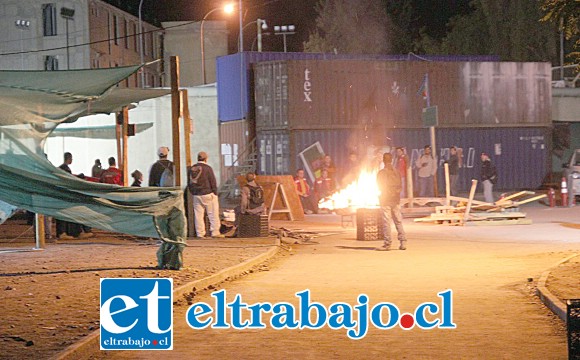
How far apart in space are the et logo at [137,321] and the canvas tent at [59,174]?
10.3ft

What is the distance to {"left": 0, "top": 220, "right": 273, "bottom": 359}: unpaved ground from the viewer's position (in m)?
9.92

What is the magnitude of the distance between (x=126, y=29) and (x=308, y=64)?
43.2 metres

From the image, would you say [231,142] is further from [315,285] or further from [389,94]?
[315,285]

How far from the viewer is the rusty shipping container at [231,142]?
132 feet

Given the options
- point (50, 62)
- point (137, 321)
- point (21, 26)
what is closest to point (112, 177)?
point (137, 321)

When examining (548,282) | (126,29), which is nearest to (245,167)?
(548,282)

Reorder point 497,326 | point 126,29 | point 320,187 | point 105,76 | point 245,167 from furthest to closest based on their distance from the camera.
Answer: point 126,29, point 245,167, point 320,187, point 105,76, point 497,326

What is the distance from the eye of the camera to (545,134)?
4128 centimetres

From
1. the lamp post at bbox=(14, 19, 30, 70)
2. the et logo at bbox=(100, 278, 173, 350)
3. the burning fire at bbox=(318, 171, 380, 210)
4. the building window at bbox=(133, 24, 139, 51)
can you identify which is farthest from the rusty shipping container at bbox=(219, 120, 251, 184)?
the building window at bbox=(133, 24, 139, 51)

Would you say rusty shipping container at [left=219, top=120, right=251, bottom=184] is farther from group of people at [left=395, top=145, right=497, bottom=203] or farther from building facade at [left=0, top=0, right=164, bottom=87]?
building facade at [left=0, top=0, right=164, bottom=87]

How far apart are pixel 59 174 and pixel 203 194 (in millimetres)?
6964

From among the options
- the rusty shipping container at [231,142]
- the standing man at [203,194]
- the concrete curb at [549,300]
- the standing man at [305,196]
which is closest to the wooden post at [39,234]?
the standing man at [203,194]

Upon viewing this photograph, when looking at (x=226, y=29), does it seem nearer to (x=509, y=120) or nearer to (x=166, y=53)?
(x=166, y=53)

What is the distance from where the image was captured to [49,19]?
69.9 metres
